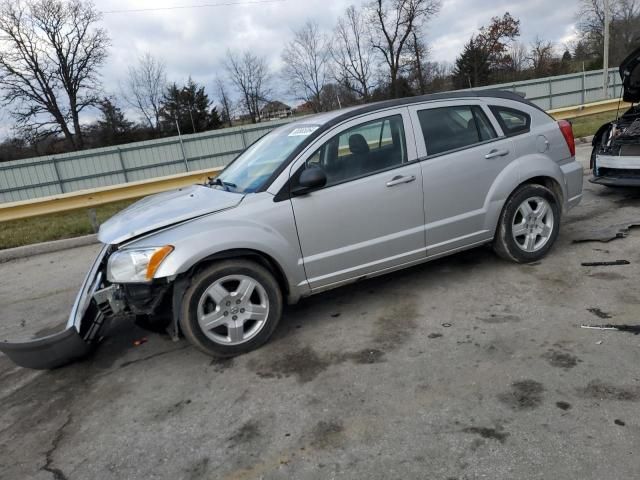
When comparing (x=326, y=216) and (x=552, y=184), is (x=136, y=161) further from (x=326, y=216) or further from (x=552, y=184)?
(x=552, y=184)

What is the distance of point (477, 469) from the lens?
2.26 metres

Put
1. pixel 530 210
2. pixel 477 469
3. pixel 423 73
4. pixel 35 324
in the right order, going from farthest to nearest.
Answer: pixel 423 73
pixel 35 324
pixel 530 210
pixel 477 469

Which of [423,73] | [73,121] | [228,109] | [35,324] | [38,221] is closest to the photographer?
[35,324]

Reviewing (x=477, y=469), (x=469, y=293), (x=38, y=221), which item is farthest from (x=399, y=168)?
(x=38, y=221)

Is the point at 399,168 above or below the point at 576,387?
above

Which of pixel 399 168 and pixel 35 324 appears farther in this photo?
pixel 35 324

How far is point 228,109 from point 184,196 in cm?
5571

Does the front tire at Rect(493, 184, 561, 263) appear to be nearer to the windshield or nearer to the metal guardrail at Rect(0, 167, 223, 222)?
the windshield

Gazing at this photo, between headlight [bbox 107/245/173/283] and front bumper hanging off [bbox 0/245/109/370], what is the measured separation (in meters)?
0.29

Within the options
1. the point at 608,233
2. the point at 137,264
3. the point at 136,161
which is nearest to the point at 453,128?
the point at 608,233

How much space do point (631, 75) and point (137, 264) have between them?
672cm

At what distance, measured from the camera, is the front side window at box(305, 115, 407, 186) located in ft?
12.9

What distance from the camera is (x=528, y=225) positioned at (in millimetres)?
4707

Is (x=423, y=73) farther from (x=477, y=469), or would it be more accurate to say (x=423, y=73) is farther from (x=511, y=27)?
(x=477, y=469)
